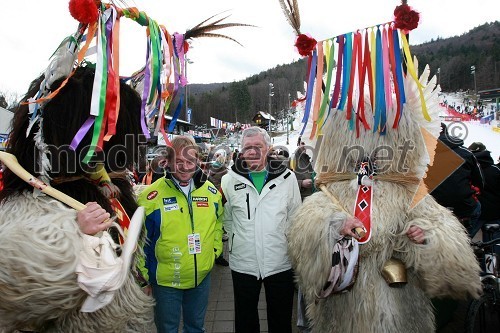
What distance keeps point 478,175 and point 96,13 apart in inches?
143

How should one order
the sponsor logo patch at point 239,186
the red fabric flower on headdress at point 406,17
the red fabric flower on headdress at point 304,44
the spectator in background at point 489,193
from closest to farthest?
1. the red fabric flower on headdress at point 406,17
2. the red fabric flower on headdress at point 304,44
3. the sponsor logo patch at point 239,186
4. the spectator in background at point 489,193

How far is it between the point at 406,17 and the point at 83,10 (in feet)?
5.59

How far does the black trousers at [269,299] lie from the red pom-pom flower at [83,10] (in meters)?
2.05

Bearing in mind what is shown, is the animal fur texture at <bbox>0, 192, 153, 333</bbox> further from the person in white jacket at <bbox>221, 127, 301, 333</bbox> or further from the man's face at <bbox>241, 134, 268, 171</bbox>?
the man's face at <bbox>241, 134, 268, 171</bbox>

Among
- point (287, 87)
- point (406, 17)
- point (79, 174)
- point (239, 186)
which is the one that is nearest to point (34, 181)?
point (79, 174)

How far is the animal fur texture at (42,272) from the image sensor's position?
124cm

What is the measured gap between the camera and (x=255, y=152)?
2873mm

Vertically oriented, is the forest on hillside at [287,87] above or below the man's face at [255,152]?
above

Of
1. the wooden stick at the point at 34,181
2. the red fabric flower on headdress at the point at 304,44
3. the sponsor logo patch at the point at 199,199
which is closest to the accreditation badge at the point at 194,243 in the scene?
the sponsor logo patch at the point at 199,199

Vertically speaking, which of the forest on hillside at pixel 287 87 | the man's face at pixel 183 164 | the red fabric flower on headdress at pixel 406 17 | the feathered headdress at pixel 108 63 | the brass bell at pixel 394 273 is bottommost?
the brass bell at pixel 394 273

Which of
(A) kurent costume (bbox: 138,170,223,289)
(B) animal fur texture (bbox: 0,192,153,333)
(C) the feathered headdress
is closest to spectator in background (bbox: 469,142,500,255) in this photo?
(A) kurent costume (bbox: 138,170,223,289)

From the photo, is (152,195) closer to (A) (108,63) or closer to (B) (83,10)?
(A) (108,63)

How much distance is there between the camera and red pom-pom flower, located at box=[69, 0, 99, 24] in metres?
1.48

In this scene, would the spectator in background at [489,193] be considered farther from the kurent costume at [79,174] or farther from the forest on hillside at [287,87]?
the forest on hillside at [287,87]
